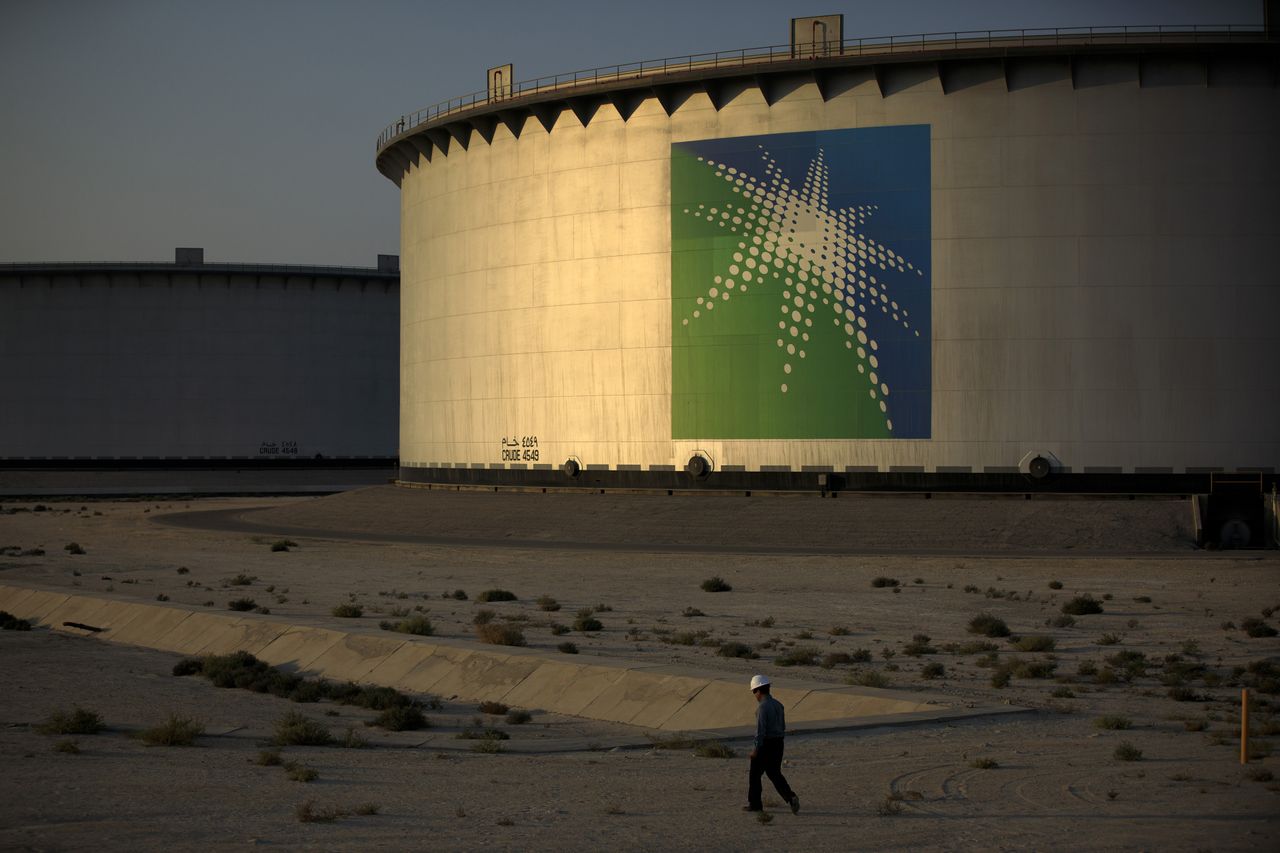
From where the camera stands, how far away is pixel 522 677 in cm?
2262

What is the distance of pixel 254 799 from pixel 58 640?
1712cm

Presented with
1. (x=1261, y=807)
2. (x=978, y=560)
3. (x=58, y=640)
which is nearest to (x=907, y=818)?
(x=1261, y=807)

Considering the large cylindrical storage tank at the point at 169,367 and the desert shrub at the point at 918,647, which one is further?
the large cylindrical storage tank at the point at 169,367

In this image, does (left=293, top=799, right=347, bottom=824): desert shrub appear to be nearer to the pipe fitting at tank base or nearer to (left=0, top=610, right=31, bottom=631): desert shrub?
(left=0, top=610, right=31, bottom=631): desert shrub

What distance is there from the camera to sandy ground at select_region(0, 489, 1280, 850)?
13289mm

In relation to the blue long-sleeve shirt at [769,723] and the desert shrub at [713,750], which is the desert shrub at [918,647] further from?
the blue long-sleeve shirt at [769,723]

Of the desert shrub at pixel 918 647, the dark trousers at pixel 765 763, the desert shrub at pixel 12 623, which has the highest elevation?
the dark trousers at pixel 765 763

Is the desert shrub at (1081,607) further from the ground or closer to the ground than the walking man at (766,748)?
closer to the ground

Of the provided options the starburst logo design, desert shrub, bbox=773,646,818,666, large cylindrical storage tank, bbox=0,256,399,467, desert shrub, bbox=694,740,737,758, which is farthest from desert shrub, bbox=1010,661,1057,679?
large cylindrical storage tank, bbox=0,256,399,467

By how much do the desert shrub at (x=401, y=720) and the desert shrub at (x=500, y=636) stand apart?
579cm

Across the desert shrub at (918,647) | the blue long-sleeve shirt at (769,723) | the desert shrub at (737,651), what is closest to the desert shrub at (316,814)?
the blue long-sleeve shirt at (769,723)

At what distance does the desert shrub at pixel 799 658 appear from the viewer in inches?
936

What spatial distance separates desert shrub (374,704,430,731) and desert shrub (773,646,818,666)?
667 cm

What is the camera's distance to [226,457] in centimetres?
9775
